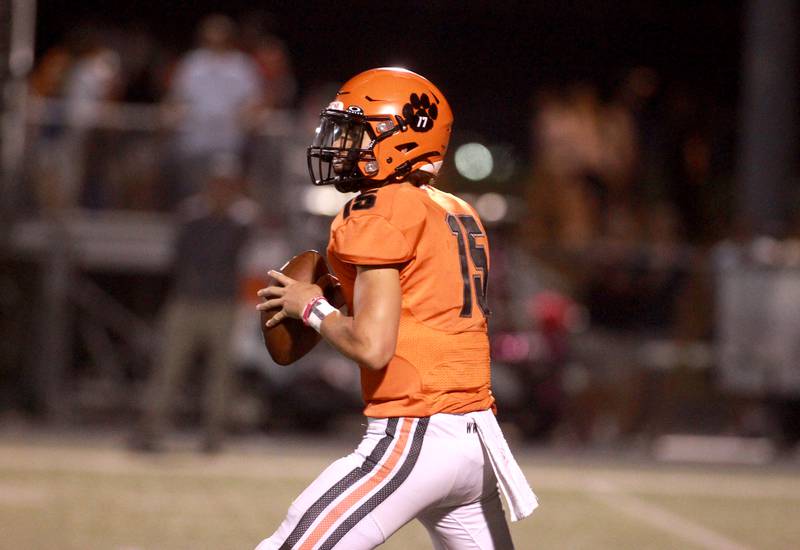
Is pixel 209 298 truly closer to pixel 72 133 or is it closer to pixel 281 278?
pixel 72 133

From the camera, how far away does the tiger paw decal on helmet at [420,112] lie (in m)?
4.11

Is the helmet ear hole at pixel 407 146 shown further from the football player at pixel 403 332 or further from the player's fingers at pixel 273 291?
the player's fingers at pixel 273 291

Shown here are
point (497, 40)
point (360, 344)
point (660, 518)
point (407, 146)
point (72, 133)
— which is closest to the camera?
point (360, 344)

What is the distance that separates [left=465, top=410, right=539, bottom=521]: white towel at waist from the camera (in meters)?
4.02

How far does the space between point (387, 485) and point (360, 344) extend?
398 millimetres

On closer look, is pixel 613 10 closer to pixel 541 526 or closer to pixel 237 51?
pixel 237 51

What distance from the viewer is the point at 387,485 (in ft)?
12.7

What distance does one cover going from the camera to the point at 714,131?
15961 mm

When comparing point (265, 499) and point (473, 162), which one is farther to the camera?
point (473, 162)

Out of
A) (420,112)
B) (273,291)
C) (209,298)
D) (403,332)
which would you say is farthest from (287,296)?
(209,298)

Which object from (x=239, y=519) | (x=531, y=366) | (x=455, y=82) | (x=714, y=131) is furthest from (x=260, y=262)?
(x=455, y=82)

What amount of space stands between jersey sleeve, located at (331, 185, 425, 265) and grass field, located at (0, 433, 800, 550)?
3535 mm

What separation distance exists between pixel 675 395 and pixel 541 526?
15.4 feet

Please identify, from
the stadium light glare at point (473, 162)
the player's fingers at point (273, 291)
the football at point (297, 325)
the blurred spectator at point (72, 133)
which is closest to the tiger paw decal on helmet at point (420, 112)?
the football at point (297, 325)
